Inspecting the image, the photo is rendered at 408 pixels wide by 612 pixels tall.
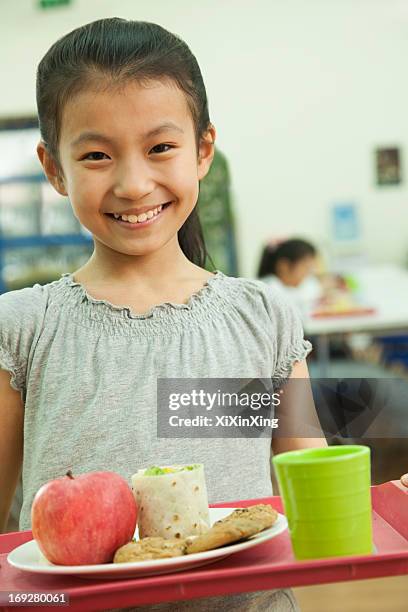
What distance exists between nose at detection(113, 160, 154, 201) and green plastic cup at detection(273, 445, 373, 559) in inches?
10.4

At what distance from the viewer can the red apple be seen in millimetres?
563

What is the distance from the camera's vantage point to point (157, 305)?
32.5 inches

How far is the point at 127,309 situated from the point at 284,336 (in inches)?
5.5

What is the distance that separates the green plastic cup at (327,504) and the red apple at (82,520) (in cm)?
10

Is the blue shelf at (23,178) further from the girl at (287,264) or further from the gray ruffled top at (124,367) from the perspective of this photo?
the gray ruffled top at (124,367)

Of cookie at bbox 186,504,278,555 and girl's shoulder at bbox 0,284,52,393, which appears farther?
girl's shoulder at bbox 0,284,52,393

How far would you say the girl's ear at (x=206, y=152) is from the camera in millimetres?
831

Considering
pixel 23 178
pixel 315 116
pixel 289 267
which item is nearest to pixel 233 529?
pixel 289 267

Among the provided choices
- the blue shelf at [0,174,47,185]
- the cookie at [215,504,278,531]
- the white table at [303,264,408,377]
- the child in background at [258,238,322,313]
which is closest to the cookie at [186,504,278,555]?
the cookie at [215,504,278,531]

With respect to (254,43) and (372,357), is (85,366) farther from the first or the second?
(254,43)

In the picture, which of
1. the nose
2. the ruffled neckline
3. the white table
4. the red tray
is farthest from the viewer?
the white table

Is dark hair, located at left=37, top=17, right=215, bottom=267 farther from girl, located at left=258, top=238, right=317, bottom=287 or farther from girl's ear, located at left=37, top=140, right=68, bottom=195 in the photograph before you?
girl, located at left=258, top=238, right=317, bottom=287

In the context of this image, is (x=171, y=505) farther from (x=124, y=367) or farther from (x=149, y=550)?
(x=124, y=367)

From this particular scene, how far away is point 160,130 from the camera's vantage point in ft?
2.41
